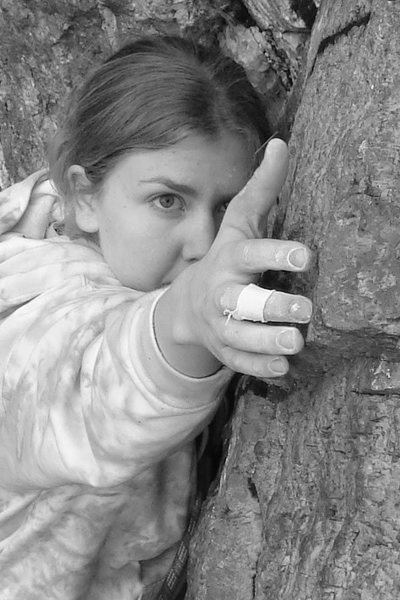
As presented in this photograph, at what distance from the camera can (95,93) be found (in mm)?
1998

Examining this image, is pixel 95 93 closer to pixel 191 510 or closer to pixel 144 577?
pixel 191 510

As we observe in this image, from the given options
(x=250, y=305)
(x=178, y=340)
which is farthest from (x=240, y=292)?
(x=178, y=340)

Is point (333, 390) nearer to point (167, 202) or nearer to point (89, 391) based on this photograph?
point (89, 391)

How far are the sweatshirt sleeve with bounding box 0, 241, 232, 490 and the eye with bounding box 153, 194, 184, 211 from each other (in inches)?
8.2

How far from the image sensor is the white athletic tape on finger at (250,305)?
1130 millimetres

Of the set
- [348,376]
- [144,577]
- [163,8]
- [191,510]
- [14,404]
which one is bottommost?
[144,577]

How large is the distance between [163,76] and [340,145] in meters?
0.68

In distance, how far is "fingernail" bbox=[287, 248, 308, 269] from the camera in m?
1.13

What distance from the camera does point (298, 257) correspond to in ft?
3.70

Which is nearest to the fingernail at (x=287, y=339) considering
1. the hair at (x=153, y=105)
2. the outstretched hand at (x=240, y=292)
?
the outstretched hand at (x=240, y=292)

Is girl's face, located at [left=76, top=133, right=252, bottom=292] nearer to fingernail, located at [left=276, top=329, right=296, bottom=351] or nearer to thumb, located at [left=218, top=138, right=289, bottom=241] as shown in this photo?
thumb, located at [left=218, top=138, right=289, bottom=241]

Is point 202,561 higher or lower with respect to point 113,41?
lower

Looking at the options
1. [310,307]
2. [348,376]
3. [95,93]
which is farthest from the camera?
[95,93]

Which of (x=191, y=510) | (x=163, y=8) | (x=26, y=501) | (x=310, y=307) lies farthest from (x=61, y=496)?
(x=163, y=8)
